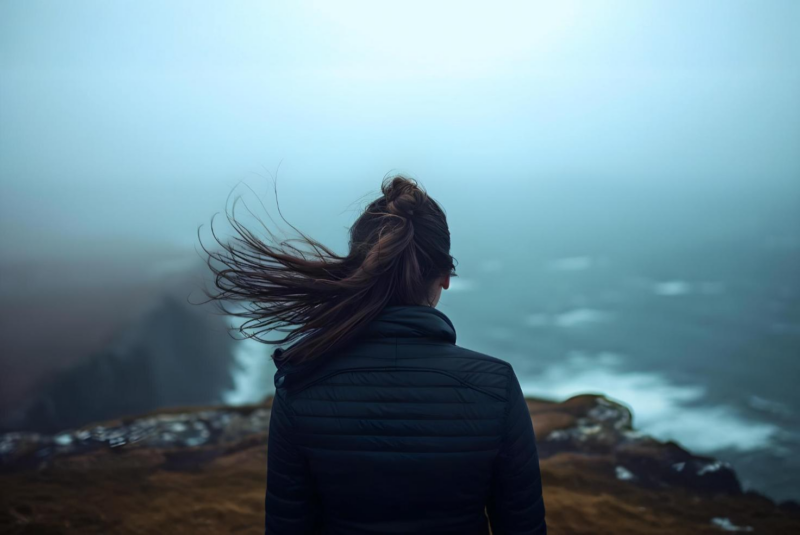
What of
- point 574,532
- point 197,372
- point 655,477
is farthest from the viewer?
point 197,372

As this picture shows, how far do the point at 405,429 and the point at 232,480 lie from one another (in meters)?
2.09

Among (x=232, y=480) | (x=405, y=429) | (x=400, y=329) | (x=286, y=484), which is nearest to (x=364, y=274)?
(x=400, y=329)

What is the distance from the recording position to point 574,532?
2250 mm

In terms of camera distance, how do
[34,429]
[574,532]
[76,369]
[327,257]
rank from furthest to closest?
[76,369], [34,429], [574,532], [327,257]

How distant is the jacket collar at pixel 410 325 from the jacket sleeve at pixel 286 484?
7.6 inches

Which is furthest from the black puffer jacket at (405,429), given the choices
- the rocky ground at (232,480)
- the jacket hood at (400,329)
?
the rocky ground at (232,480)

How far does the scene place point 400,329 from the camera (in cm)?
91

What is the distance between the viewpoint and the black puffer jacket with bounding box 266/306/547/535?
2.90 feet

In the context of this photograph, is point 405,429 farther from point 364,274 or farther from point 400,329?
point 364,274

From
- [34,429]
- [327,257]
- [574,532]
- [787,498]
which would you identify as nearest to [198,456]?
[34,429]

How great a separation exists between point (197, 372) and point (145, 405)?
70 cm

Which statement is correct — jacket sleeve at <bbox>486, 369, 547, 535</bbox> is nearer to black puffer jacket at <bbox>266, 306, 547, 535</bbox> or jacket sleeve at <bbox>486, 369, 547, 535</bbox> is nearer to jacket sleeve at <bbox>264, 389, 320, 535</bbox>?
black puffer jacket at <bbox>266, 306, 547, 535</bbox>

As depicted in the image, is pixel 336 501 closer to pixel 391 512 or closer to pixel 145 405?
pixel 391 512

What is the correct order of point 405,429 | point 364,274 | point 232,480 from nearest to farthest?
1. point 405,429
2. point 364,274
3. point 232,480
